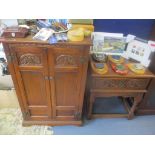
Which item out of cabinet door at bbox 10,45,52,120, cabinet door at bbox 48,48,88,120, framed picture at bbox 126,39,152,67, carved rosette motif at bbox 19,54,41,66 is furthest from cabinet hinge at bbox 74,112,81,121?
framed picture at bbox 126,39,152,67

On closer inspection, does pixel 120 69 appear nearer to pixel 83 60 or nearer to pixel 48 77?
pixel 83 60

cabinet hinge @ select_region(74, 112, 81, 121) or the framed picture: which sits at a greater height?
the framed picture

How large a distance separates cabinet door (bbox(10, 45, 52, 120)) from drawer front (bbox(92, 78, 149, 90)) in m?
0.53

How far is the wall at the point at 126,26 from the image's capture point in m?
1.67

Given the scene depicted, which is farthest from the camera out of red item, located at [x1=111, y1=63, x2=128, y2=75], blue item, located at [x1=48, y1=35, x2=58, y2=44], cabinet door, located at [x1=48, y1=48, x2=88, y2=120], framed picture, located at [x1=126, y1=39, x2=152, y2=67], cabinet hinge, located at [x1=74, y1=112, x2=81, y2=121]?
cabinet hinge, located at [x1=74, y1=112, x2=81, y2=121]

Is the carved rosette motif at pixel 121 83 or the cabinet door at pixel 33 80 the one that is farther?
the carved rosette motif at pixel 121 83

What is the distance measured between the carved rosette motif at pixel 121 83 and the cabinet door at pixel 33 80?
553 mm

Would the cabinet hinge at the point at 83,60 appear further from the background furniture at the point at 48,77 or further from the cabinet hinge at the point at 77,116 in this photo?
the cabinet hinge at the point at 77,116

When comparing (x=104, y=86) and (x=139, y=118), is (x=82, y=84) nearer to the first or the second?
(x=104, y=86)

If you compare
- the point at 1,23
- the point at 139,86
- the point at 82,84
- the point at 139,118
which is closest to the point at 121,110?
the point at 139,118

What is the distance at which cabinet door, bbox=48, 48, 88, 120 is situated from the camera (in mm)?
1291

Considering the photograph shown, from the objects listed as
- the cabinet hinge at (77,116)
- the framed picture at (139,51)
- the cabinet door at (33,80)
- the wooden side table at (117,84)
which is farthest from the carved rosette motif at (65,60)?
the framed picture at (139,51)

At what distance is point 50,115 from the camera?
70.3 inches

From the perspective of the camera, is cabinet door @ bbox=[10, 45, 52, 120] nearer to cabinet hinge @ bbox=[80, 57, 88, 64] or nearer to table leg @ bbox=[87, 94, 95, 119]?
cabinet hinge @ bbox=[80, 57, 88, 64]
